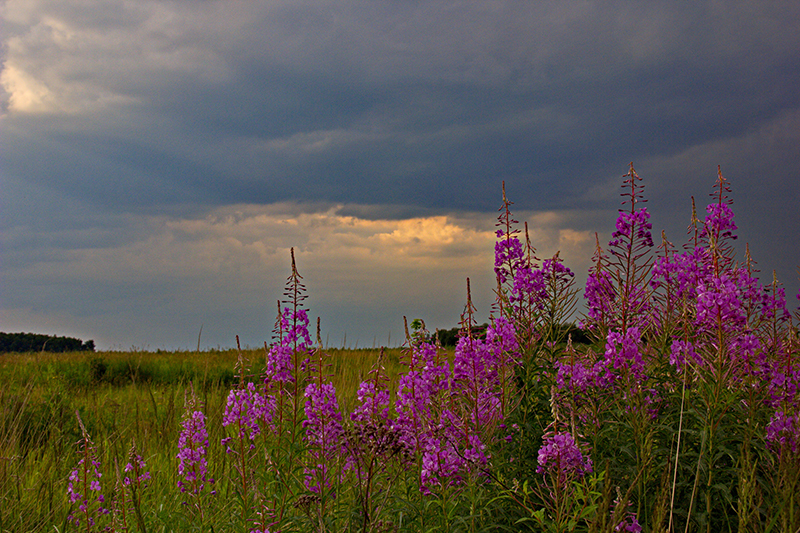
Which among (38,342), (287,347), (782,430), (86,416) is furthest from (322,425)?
(38,342)

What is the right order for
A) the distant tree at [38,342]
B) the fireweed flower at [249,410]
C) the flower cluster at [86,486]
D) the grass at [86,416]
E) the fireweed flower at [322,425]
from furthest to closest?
the distant tree at [38,342]
the grass at [86,416]
the fireweed flower at [249,410]
the flower cluster at [86,486]
the fireweed flower at [322,425]

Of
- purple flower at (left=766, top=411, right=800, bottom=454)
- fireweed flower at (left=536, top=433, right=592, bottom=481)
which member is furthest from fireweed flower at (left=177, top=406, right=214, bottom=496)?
purple flower at (left=766, top=411, right=800, bottom=454)

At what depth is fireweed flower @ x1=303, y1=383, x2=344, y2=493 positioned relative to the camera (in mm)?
3021

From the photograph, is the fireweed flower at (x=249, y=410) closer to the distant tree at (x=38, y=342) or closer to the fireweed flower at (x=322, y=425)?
the fireweed flower at (x=322, y=425)

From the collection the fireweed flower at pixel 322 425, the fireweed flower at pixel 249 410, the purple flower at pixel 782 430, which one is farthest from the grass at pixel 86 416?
the purple flower at pixel 782 430

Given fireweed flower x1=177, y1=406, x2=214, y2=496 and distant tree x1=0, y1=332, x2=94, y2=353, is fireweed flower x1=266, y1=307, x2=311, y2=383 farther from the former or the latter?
distant tree x1=0, y1=332, x2=94, y2=353

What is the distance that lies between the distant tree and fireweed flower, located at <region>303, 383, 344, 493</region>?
19.8 m

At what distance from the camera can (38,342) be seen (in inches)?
806

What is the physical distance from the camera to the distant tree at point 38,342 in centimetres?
1975

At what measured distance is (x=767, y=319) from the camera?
4734mm

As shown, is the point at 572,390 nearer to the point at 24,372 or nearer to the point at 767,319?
the point at 767,319

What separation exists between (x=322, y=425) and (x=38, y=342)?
881 inches

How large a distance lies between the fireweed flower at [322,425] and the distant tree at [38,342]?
19761 millimetres

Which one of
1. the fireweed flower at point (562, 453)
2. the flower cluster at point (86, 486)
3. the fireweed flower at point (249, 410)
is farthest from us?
the fireweed flower at point (249, 410)
